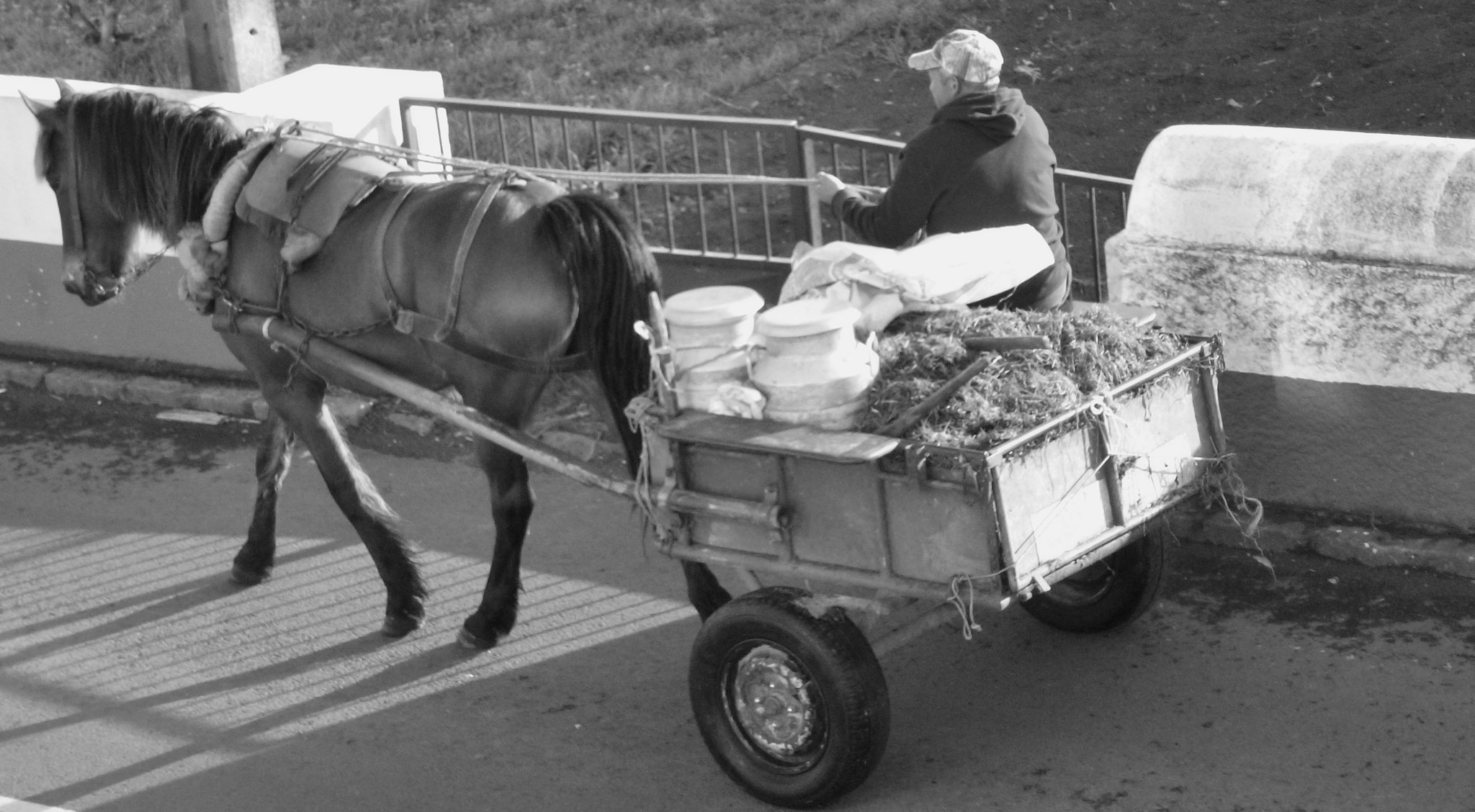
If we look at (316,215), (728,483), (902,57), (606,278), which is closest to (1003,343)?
(728,483)

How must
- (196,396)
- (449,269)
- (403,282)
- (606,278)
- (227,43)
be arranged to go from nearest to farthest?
(606,278) < (449,269) < (403,282) < (196,396) < (227,43)

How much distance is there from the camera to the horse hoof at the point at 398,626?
5125 millimetres

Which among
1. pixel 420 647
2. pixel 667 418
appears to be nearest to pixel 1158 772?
pixel 667 418

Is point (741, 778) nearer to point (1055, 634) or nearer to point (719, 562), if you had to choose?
point (719, 562)

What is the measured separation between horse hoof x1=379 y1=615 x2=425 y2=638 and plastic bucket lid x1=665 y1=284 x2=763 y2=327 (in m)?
1.84

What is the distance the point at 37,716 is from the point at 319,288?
1530mm

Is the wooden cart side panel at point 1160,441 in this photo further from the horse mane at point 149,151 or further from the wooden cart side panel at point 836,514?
the horse mane at point 149,151

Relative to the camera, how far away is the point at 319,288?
473cm

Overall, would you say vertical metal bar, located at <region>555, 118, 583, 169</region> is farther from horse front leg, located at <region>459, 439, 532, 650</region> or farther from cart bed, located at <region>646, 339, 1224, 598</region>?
cart bed, located at <region>646, 339, 1224, 598</region>

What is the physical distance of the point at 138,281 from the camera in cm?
739

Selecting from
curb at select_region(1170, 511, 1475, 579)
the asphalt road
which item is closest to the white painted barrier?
curb at select_region(1170, 511, 1475, 579)

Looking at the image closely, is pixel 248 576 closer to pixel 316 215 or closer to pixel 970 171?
pixel 316 215

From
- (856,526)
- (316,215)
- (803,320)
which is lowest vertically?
(856,526)

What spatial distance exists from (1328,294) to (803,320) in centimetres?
214
